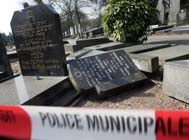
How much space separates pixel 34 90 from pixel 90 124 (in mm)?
2682

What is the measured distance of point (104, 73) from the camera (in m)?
4.94

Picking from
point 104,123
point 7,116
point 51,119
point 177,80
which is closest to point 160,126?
point 104,123

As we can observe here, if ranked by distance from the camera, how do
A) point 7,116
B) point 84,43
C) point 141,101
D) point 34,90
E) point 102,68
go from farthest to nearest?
point 84,43 → point 102,68 → point 34,90 → point 141,101 → point 7,116

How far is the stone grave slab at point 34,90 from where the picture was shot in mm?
4262

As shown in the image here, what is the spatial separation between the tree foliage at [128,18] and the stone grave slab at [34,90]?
15.1 feet

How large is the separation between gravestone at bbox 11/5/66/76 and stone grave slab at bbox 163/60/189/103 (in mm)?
2361

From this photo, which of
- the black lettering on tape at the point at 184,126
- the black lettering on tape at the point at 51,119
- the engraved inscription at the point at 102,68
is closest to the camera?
the black lettering on tape at the point at 184,126

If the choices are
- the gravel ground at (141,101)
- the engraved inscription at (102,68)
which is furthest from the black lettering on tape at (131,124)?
the engraved inscription at (102,68)

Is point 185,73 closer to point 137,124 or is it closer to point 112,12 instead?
point 137,124

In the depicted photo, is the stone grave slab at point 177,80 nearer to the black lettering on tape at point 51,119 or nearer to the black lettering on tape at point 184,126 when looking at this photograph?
the black lettering on tape at point 184,126

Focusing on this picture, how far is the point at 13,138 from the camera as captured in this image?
2830mm

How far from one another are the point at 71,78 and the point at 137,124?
3135mm

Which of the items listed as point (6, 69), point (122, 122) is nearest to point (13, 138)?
point (122, 122)

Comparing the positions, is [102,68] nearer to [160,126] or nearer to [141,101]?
[141,101]
